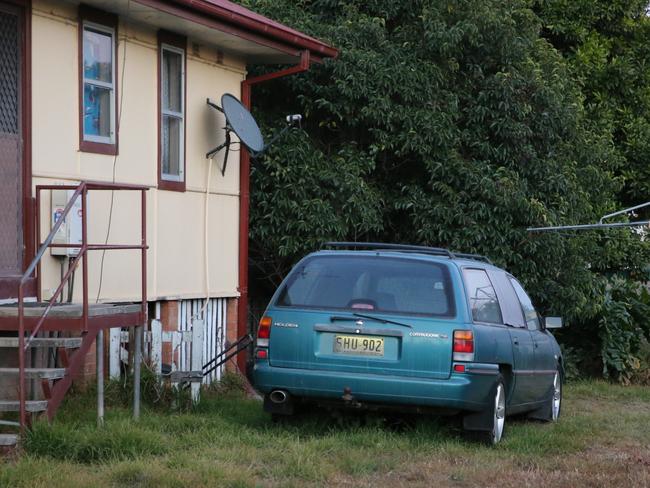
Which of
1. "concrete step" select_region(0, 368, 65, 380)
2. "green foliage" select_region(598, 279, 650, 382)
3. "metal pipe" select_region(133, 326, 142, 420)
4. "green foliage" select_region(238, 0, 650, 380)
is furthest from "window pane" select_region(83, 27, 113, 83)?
"green foliage" select_region(598, 279, 650, 382)

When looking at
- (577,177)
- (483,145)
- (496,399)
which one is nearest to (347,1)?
(483,145)

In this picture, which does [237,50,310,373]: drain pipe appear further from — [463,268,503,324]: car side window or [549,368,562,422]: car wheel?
[463,268,503,324]: car side window

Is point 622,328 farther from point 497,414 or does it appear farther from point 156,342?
point 156,342

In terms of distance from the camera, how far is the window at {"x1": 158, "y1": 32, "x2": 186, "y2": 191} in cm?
1212

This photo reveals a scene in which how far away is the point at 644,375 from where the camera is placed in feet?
50.4

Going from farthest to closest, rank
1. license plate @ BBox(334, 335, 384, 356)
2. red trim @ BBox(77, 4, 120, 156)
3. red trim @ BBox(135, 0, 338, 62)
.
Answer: red trim @ BBox(135, 0, 338, 62)
red trim @ BBox(77, 4, 120, 156)
license plate @ BBox(334, 335, 384, 356)

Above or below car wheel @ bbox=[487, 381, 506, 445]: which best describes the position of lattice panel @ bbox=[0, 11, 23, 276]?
above

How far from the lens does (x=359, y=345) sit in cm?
897

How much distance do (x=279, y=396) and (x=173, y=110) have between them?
4.26 m

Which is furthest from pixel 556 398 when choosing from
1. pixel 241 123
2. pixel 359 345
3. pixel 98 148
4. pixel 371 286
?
pixel 98 148

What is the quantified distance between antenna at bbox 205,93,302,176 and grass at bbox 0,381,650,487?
132 inches

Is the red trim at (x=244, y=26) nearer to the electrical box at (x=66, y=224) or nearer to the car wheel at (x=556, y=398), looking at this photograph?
the electrical box at (x=66, y=224)

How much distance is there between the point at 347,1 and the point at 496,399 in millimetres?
7778

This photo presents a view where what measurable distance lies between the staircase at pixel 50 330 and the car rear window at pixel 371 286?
4.71ft
